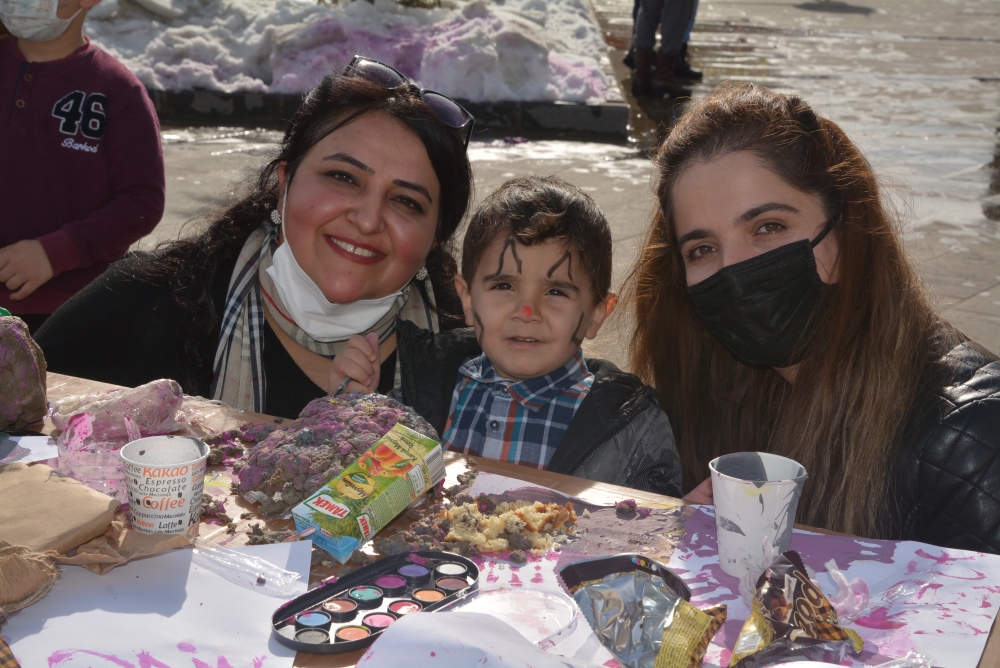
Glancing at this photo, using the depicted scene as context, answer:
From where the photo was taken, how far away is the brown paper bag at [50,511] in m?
1.53

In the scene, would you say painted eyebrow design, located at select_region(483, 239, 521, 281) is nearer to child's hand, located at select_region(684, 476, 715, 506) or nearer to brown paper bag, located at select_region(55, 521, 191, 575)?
child's hand, located at select_region(684, 476, 715, 506)

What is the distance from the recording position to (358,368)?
2381mm

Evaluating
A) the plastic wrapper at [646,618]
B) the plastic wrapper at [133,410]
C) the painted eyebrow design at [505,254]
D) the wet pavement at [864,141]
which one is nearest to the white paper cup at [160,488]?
the plastic wrapper at [133,410]

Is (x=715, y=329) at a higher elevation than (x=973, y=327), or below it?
higher

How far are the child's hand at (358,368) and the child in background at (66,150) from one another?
146cm

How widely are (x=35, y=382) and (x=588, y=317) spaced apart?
132cm

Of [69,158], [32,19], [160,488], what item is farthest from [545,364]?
[32,19]

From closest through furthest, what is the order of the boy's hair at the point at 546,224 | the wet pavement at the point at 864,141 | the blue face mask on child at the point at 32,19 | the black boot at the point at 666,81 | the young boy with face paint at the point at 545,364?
1. the young boy with face paint at the point at 545,364
2. the boy's hair at the point at 546,224
3. the blue face mask on child at the point at 32,19
4. the wet pavement at the point at 864,141
5. the black boot at the point at 666,81

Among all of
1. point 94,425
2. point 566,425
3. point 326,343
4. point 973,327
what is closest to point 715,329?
point 566,425

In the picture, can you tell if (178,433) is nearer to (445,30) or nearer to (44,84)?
(44,84)

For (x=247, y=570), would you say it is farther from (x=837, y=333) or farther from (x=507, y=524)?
(x=837, y=333)

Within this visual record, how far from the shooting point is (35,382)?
2059mm

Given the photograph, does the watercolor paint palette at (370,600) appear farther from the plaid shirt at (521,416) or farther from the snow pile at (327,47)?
the snow pile at (327,47)

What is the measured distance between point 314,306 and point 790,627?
1740 millimetres
